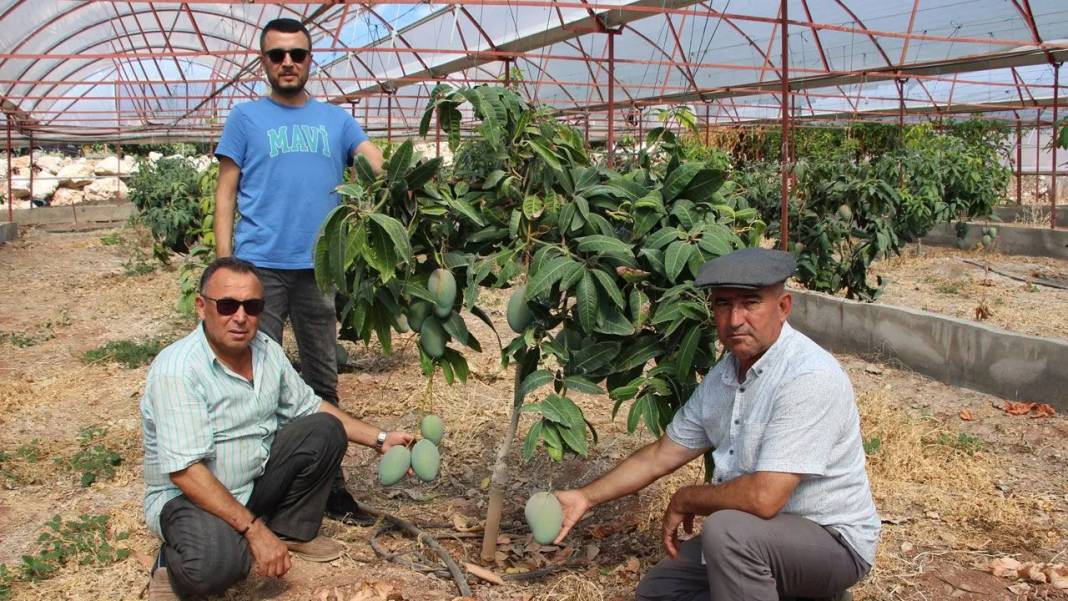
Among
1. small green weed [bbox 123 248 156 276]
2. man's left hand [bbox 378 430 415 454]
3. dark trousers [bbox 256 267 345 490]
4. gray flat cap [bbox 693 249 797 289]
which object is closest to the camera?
gray flat cap [bbox 693 249 797 289]

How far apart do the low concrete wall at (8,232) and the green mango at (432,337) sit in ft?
39.6

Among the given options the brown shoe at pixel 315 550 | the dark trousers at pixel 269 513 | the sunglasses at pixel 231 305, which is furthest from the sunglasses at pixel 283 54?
the brown shoe at pixel 315 550

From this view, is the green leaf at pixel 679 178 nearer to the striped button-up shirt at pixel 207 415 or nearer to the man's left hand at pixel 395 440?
the man's left hand at pixel 395 440

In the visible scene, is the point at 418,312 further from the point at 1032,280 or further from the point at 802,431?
the point at 1032,280

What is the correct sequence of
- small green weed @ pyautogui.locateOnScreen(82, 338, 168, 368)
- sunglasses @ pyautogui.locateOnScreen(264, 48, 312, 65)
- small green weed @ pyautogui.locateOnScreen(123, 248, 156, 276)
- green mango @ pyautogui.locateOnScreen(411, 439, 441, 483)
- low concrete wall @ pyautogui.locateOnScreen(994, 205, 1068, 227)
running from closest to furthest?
green mango @ pyautogui.locateOnScreen(411, 439, 441, 483) < sunglasses @ pyautogui.locateOnScreen(264, 48, 312, 65) < small green weed @ pyautogui.locateOnScreen(82, 338, 168, 368) < small green weed @ pyautogui.locateOnScreen(123, 248, 156, 276) < low concrete wall @ pyautogui.locateOnScreen(994, 205, 1068, 227)

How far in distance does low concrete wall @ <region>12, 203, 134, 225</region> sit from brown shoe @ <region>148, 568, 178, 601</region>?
1454 cm

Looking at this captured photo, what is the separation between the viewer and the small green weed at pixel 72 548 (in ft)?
8.59

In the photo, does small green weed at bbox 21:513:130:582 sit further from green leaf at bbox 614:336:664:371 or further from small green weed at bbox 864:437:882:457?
small green weed at bbox 864:437:882:457

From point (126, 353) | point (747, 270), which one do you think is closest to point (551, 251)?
point (747, 270)

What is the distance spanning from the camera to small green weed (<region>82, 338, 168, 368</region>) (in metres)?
5.35

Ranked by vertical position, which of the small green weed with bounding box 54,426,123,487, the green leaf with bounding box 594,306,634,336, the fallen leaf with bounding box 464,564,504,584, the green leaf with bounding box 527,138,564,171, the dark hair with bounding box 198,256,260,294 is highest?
the green leaf with bounding box 527,138,564,171

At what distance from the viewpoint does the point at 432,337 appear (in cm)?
238

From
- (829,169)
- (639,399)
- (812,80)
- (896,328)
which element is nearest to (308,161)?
(639,399)

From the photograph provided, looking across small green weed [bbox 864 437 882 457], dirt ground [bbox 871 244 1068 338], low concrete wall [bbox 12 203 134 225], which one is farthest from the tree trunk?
low concrete wall [bbox 12 203 134 225]
